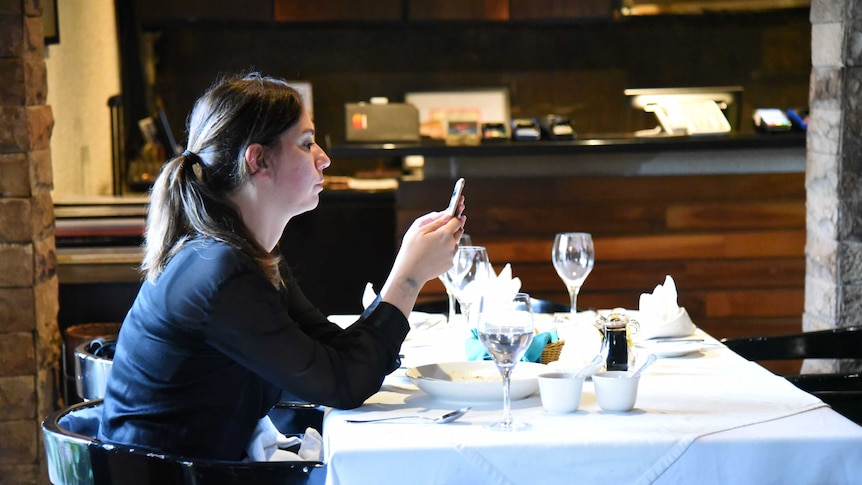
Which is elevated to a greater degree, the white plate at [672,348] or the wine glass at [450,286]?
the wine glass at [450,286]

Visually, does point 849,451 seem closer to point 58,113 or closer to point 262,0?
point 58,113

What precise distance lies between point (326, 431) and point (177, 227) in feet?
1.48

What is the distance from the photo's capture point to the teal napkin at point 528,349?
6.91 feet

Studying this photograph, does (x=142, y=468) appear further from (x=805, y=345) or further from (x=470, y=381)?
(x=805, y=345)

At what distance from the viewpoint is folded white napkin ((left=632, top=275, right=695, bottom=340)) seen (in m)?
2.38

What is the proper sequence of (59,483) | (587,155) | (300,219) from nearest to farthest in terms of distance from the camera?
(59,483) → (587,155) → (300,219)

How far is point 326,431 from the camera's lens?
66.4 inches

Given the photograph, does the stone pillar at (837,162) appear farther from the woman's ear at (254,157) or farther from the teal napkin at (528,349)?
the woman's ear at (254,157)

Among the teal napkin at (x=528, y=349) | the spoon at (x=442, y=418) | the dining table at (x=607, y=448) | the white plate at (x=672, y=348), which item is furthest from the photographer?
the white plate at (x=672, y=348)

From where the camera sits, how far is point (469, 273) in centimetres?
250

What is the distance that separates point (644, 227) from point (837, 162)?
4.14ft

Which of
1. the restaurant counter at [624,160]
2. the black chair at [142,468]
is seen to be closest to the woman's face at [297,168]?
the black chair at [142,468]

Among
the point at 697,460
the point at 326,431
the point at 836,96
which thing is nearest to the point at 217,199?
the point at 326,431

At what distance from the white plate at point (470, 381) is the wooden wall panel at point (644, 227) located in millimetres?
2602
